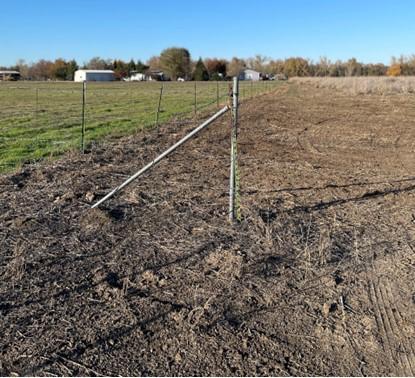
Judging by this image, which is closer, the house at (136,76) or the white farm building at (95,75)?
the white farm building at (95,75)

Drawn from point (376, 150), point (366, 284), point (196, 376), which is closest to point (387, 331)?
point (366, 284)

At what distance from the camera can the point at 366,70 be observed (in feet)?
360

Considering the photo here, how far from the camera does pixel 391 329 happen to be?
3.57m

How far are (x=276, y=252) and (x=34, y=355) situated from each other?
2.66 m

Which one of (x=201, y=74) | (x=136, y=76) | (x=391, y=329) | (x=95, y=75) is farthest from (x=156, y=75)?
(x=391, y=329)

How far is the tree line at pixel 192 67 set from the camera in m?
110

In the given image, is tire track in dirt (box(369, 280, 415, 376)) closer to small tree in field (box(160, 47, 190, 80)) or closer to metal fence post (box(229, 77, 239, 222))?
metal fence post (box(229, 77, 239, 222))

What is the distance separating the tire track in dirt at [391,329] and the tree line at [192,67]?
10512cm

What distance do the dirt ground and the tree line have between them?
4015 inches

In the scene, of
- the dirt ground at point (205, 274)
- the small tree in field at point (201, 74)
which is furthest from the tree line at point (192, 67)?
the dirt ground at point (205, 274)

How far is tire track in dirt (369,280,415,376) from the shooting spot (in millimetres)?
3174

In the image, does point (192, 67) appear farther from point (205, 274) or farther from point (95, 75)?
point (205, 274)

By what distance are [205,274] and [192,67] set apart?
124441 mm

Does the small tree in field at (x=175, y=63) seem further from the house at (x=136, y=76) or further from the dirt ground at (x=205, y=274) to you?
the dirt ground at (x=205, y=274)
